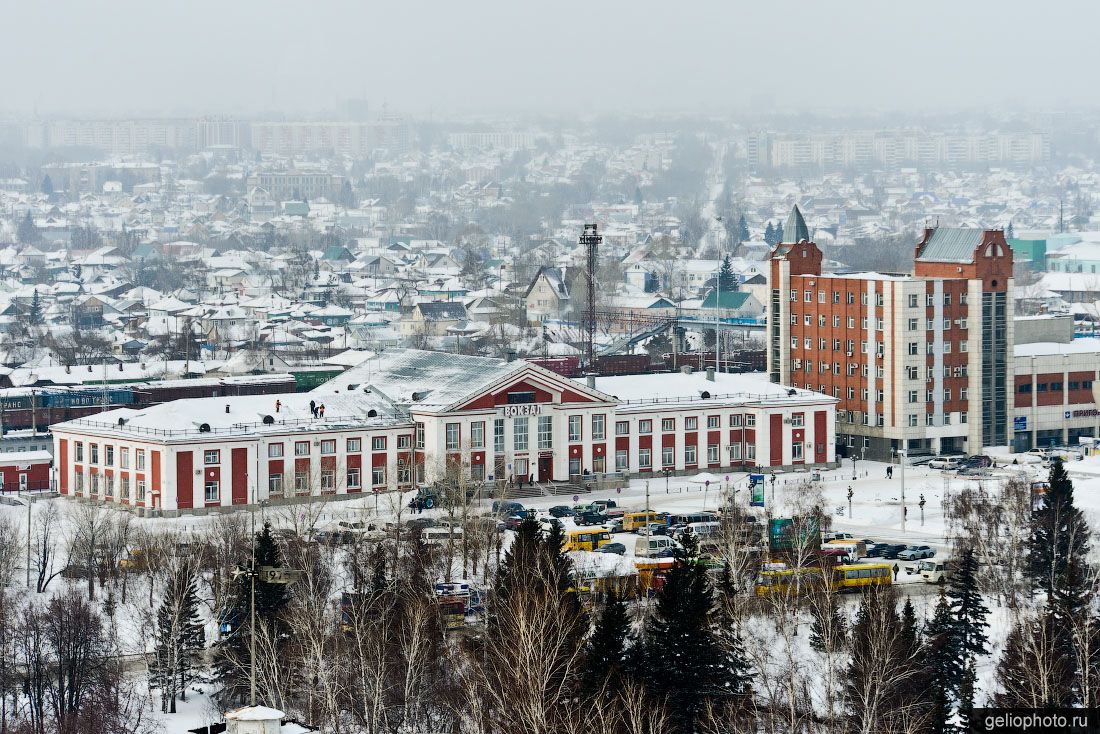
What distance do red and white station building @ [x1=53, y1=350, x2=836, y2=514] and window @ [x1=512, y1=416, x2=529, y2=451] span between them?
16 mm

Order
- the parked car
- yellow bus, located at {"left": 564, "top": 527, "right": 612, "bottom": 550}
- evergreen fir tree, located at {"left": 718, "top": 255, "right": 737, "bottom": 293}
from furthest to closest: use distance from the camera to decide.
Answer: evergreen fir tree, located at {"left": 718, "top": 255, "right": 737, "bottom": 293}, yellow bus, located at {"left": 564, "top": 527, "right": 612, "bottom": 550}, the parked car

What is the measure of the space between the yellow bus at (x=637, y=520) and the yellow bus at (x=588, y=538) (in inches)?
40.7

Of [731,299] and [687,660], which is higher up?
[687,660]

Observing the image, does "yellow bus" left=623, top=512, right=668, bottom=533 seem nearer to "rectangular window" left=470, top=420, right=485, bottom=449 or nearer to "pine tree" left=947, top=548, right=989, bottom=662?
"rectangular window" left=470, top=420, right=485, bottom=449

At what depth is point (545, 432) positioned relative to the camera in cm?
4281

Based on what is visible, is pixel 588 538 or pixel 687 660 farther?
pixel 588 538

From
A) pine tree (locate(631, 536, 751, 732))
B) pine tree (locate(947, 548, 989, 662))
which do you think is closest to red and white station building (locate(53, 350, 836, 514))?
pine tree (locate(947, 548, 989, 662))

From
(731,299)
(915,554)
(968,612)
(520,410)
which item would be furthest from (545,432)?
(731,299)

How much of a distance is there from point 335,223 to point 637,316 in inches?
2807

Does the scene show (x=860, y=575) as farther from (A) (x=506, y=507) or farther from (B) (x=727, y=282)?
(B) (x=727, y=282)

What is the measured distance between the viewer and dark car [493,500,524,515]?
3803cm

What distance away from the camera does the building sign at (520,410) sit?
4231cm

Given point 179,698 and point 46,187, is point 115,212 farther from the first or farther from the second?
point 179,698

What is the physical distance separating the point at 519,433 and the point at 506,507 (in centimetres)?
359
